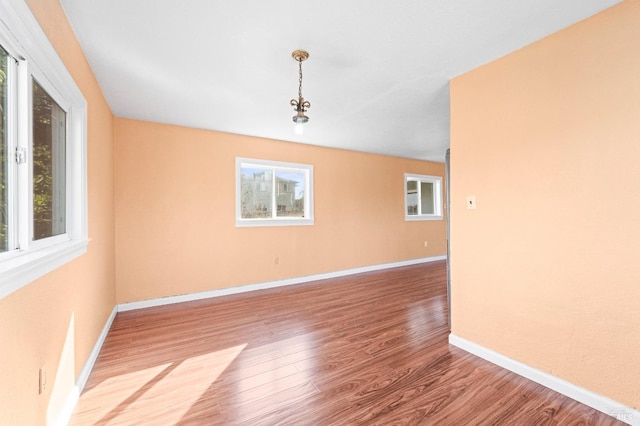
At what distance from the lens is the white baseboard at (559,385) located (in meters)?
1.56

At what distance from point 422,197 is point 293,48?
18.0ft

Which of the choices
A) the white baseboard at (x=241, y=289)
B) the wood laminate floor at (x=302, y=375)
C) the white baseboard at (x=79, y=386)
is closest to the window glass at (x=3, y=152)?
the white baseboard at (x=79, y=386)

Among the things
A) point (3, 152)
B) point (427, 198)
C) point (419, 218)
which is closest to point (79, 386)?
point (3, 152)

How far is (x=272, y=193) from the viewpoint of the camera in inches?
181

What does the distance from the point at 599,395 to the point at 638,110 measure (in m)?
1.71

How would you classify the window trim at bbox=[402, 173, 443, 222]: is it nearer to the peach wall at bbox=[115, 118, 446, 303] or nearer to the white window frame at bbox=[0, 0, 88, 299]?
the peach wall at bbox=[115, 118, 446, 303]

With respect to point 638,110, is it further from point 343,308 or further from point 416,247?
point 416,247

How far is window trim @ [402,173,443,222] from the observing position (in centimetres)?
611

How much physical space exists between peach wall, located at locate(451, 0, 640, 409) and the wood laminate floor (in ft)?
1.22

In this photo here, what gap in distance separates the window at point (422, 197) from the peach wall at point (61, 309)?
5362 mm

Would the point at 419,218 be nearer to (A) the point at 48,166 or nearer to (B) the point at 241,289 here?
(B) the point at 241,289

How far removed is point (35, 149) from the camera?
1431 mm

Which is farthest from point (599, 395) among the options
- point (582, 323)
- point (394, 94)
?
point (394, 94)

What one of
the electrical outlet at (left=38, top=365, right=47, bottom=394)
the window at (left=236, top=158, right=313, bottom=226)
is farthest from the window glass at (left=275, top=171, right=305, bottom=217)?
the electrical outlet at (left=38, top=365, right=47, bottom=394)
